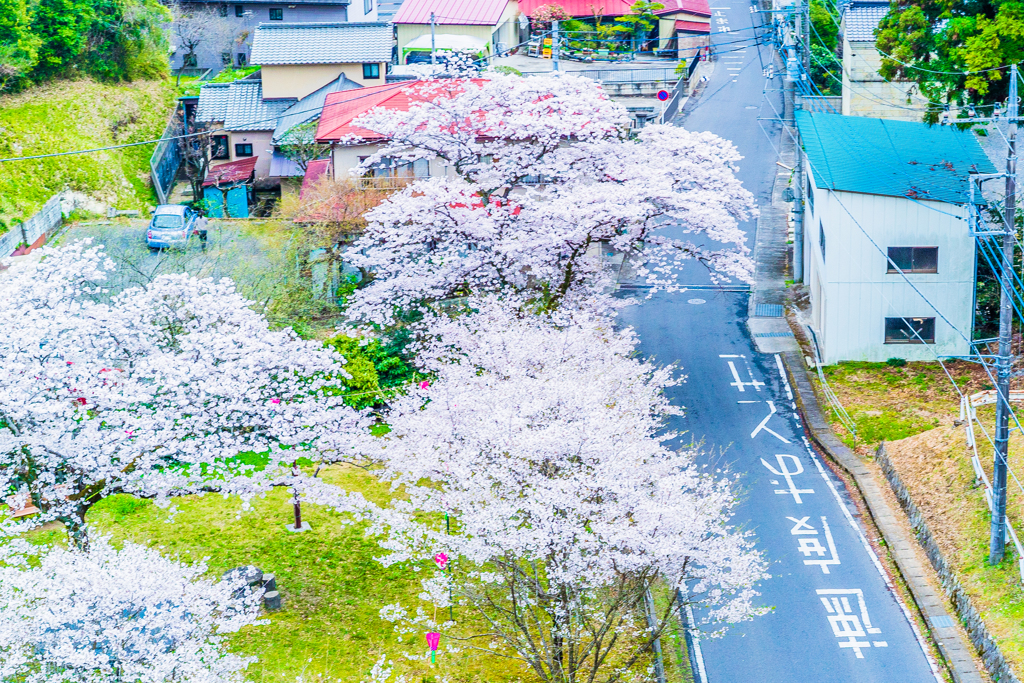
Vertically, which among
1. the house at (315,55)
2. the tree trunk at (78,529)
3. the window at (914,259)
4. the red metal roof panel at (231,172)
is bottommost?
the tree trunk at (78,529)

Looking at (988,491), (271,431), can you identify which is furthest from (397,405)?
(988,491)

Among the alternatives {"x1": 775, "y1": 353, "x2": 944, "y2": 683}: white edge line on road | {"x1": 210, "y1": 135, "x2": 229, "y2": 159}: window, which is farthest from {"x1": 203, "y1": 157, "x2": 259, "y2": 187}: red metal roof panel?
{"x1": 775, "y1": 353, "x2": 944, "y2": 683}: white edge line on road

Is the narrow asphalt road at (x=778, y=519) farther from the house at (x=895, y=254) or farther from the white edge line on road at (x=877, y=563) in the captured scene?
the house at (x=895, y=254)

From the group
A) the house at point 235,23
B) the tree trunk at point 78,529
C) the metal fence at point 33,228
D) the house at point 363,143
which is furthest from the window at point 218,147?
the tree trunk at point 78,529

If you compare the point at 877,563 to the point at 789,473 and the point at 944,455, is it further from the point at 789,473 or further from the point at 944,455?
the point at 789,473

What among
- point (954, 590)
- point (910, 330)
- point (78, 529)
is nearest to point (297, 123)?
point (910, 330)

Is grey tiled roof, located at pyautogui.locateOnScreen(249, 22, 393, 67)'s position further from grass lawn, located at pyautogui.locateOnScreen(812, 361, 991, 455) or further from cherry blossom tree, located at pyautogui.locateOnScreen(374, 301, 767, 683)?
cherry blossom tree, located at pyautogui.locateOnScreen(374, 301, 767, 683)
